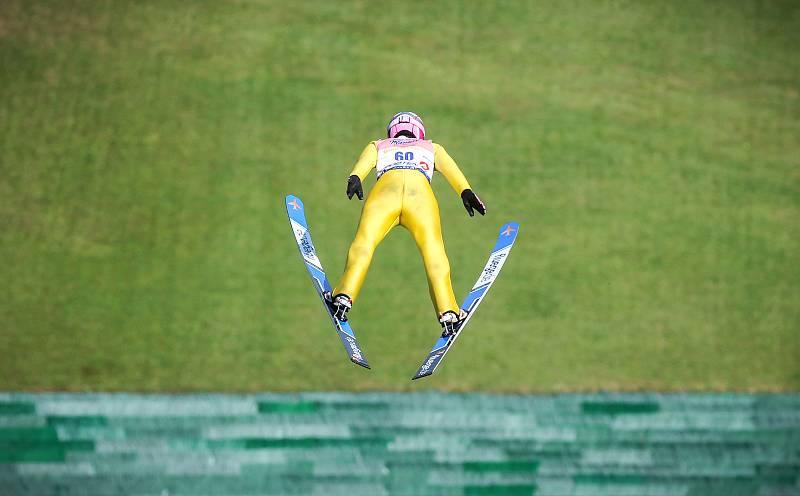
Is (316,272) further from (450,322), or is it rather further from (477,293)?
(477,293)

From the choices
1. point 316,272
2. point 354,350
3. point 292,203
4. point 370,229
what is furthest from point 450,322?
point 292,203

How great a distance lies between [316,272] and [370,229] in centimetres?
75

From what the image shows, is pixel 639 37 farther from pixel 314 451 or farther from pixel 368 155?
pixel 314 451

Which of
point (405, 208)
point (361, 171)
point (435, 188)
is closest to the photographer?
point (405, 208)

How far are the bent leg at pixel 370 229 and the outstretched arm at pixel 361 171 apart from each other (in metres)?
0.17

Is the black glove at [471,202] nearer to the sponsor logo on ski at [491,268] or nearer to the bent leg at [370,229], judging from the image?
the bent leg at [370,229]

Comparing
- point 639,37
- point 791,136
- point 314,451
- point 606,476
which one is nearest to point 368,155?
point 314,451

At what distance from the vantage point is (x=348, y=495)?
34.8 ft

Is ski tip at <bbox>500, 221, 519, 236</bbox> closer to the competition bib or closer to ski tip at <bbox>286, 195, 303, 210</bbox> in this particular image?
the competition bib

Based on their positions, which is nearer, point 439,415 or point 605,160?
point 439,415

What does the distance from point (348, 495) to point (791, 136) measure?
23.1 ft

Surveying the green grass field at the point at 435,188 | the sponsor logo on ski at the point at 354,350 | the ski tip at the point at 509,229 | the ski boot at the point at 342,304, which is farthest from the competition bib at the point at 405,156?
the green grass field at the point at 435,188

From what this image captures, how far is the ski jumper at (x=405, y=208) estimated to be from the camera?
9644 mm

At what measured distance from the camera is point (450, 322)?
958 cm
